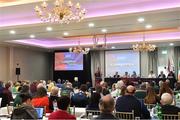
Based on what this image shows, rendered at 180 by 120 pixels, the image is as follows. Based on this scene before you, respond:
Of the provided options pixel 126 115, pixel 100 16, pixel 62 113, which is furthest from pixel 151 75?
pixel 62 113

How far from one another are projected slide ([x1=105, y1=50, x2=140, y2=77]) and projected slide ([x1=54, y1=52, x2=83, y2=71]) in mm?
1833

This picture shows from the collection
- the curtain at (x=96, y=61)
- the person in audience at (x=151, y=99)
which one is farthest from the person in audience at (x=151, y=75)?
the person in audience at (x=151, y=99)

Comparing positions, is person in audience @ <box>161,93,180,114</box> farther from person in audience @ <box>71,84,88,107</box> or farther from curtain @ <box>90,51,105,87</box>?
curtain @ <box>90,51,105,87</box>

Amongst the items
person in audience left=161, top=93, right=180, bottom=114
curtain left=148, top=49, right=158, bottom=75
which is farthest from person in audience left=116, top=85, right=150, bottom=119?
curtain left=148, top=49, right=158, bottom=75

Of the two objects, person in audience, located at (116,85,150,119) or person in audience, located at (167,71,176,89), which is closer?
person in audience, located at (116,85,150,119)

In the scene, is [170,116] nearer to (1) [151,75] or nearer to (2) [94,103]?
(2) [94,103]

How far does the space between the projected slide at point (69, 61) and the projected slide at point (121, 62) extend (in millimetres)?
1833

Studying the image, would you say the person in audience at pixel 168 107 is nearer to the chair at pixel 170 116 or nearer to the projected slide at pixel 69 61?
the chair at pixel 170 116

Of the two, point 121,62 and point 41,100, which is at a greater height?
point 121,62

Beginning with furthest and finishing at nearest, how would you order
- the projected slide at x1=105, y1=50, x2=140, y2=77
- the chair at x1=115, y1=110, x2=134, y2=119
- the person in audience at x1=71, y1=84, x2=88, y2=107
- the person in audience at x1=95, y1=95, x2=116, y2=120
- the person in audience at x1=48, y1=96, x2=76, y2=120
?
the projected slide at x1=105, y1=50, x2=140, y2=77 < the person in audience at x1=71, y1=84, x2=88, y2=107 < the chair at x1=115, y1=110, x2=134, y2=119 < the person in audience at x1=48, y1=96, x2=76, y2=120 < the person in audience at x1=95, y1=95, x2=116, y2=120

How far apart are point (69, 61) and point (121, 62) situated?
3.54 meters

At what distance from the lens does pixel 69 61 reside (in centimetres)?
1905

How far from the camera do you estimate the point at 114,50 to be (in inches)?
729

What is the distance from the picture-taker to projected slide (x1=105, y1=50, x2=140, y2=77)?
17.9m
